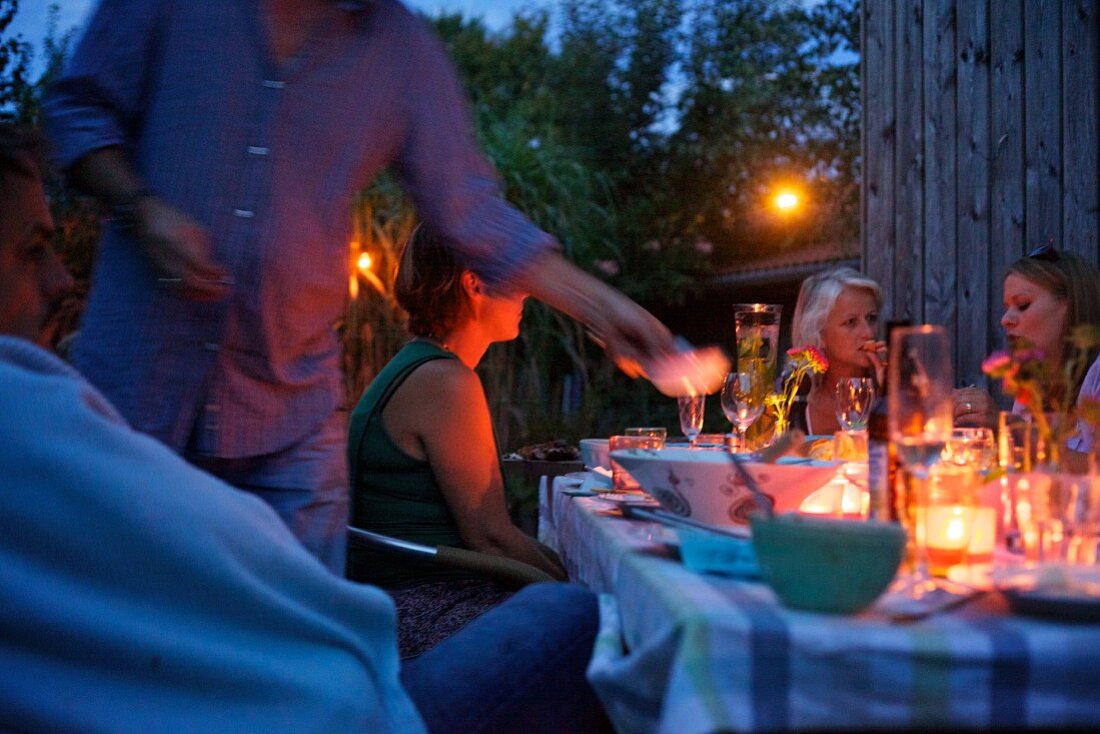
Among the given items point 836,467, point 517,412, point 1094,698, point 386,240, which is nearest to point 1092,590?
point 1094,698

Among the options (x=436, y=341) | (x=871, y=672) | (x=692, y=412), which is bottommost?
(x=871, y=672)

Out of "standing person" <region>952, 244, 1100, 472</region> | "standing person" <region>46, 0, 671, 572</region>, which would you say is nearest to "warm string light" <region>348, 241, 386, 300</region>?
"standing person" <region>952, 244, 1100, 472</region>

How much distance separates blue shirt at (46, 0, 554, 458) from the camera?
5.31ft

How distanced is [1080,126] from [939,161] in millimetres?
855

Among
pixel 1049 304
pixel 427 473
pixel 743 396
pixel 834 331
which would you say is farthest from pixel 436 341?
pixel 834 331

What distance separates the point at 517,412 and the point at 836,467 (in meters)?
5.48

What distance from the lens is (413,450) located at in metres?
2.31

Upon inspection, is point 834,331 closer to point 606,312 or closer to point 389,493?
point 389,493

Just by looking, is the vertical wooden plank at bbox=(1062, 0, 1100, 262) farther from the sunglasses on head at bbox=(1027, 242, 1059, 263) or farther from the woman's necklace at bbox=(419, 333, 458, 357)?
the woman's necklace at bbox=(419, 333, 458, 357)

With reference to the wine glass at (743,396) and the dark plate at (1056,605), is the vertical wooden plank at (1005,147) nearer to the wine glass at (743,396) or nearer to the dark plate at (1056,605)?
the wine glass at (743,396)

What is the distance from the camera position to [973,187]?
4.28 m

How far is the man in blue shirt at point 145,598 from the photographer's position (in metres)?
1.08

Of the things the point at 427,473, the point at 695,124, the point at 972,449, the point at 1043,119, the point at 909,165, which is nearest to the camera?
the point at 972,449

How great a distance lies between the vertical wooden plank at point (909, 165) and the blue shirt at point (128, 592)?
13.2 ft
